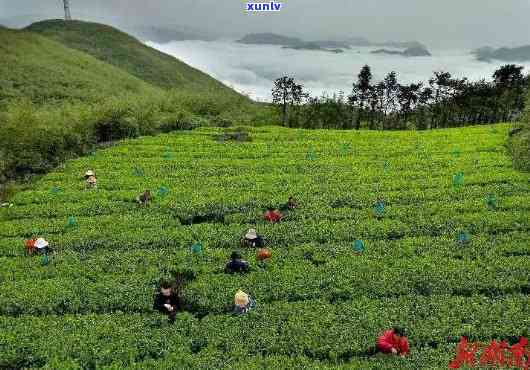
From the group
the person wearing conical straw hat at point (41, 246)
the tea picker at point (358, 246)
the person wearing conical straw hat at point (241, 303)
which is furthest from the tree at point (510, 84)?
the person wearing conical straw hat at point (41, 246)

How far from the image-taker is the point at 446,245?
69.9ft

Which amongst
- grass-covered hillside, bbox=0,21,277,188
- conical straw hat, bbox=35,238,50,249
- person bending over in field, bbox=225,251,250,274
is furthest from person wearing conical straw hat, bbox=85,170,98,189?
person bending over in field, bbox=225,251,250,274

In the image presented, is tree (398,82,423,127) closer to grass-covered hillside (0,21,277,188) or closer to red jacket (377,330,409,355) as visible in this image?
grass-covered hillside (0,21,277,188)

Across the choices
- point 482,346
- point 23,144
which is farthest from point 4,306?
point 23,144

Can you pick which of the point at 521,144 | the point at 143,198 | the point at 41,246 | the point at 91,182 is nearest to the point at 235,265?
the point at 41,246

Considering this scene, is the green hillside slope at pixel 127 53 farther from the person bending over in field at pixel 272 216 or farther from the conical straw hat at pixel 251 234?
the conical straw hat at pixel 251 234

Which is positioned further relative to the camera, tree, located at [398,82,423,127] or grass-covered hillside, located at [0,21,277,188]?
tree, located at [398,82,423,127]

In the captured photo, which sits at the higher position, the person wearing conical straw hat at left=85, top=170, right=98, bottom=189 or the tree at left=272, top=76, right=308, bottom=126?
the tree at left=272, top=76, right=308, bottom=126

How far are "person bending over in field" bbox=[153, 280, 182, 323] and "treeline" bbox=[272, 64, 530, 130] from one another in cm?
5423

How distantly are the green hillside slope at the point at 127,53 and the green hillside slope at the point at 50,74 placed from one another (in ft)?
56.8

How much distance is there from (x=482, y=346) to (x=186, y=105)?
4904 cm

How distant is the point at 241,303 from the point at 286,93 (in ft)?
183

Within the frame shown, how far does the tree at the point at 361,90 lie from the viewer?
71688mm

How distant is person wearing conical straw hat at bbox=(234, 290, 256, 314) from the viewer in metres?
16.6
